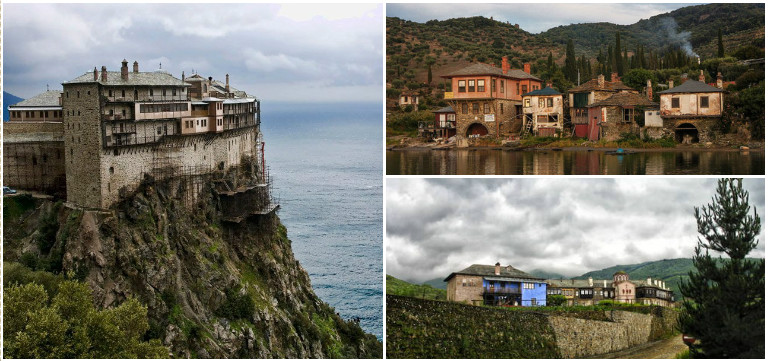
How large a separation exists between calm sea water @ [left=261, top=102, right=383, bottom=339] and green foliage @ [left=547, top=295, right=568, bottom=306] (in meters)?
18.2

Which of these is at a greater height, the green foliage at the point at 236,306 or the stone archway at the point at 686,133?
the stone archway at the point at 686,133

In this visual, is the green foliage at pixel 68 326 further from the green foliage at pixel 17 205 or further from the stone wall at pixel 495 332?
the stone wall at pixel 495 332

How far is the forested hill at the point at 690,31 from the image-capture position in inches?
1624

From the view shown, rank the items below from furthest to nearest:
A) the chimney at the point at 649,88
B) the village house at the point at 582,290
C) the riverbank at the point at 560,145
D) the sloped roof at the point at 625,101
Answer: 1. the chimney at the point at 649,88
2. the sloped roof at the point at 625,101
3. the village house at the point at 582,290
4. the riverbank at the point at 560,145

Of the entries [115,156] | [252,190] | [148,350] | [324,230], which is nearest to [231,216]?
[252,190]

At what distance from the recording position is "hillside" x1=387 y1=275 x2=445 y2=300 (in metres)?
21.4

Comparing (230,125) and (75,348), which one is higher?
(230,125)

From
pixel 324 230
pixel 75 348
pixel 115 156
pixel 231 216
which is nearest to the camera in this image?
pixel 75 348

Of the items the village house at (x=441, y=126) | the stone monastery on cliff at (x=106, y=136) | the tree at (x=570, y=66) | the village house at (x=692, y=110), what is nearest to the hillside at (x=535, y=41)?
the tree at (x=570, y=66)

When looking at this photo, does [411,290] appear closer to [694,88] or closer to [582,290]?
[582,290]

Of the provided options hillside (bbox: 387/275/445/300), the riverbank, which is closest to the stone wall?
hillside (bbox: 387/275/445/300)

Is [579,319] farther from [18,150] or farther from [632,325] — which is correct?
[18,150]

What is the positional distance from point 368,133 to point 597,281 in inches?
3706

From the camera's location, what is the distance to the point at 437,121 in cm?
3109
